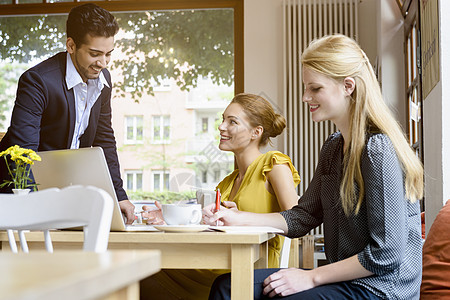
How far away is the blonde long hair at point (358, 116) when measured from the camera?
5.24 feet

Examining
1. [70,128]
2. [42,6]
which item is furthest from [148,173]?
[42,6]

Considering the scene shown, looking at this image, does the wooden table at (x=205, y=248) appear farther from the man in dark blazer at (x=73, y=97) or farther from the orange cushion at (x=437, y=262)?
the man in dark blazer at (x=73, y=97)

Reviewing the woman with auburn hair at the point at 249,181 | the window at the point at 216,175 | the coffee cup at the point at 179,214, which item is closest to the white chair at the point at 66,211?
the coffee cup at the point at 179,214

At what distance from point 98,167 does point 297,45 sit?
3.63 m

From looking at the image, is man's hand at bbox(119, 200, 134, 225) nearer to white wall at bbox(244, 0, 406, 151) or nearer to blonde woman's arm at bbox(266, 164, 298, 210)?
blonde woman's arm at bbox(266, 164, 298, 210)

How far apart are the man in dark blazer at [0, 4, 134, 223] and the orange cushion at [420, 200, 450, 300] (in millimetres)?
1938

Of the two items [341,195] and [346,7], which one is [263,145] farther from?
[346,7]

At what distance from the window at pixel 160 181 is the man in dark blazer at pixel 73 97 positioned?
1028mm

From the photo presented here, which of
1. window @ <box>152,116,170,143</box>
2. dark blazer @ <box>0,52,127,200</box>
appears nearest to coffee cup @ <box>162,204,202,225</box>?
dark blazer @ <box>0,52,127,200</box>

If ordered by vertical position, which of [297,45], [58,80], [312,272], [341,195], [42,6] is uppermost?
[42,6]

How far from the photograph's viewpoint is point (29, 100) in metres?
3.98

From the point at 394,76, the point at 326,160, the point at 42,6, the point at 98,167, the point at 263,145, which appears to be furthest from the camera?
the point at 42,6

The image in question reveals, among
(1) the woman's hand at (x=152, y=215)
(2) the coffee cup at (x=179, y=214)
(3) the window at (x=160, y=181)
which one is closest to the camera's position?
(2) the coffee cup at (x=179, y=214)

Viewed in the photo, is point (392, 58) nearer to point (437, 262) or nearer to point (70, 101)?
point (70, 101)
